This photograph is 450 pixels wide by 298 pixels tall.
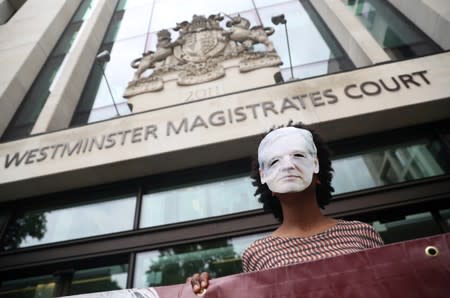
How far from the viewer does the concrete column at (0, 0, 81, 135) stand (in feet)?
21.5

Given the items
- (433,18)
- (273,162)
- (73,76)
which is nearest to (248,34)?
(433,18)

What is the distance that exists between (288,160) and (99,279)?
336cm

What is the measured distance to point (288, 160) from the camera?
2.13 m

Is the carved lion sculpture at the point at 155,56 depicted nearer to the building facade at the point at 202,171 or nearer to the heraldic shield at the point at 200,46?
the heraldic shield at the point at 200,46

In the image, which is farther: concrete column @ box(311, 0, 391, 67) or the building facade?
concrete column @ box(311, 0, 391, 67)

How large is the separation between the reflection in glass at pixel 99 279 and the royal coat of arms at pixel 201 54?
3.60m

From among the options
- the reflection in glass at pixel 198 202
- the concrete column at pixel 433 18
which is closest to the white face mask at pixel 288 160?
the reflection in glass at pixel 198 202

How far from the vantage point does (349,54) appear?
6.76 meters

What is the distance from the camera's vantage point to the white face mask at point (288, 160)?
2.07 meters

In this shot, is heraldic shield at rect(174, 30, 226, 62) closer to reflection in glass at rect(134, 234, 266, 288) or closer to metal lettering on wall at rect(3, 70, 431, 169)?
metal lettering on wall at rect(3, 70, 431, 169)

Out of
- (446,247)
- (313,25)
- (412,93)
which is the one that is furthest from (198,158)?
(313,25)

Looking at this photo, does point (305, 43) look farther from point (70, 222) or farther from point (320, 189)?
point (70, 222)

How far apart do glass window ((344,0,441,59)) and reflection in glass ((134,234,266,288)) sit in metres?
5.32

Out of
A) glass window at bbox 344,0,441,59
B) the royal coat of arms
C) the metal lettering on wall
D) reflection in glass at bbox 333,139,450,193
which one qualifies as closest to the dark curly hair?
reflection in glass at bbox 333,139,450,193
